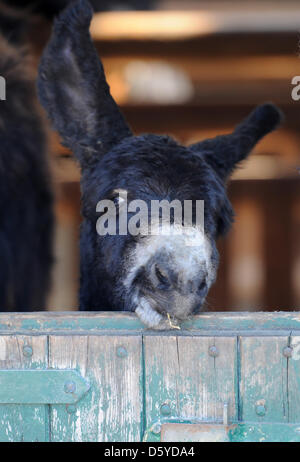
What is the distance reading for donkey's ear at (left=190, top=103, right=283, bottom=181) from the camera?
8.34 feet

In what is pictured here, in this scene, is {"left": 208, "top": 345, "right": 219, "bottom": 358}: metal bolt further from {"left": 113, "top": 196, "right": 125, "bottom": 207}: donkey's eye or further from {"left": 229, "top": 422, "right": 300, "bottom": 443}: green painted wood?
{"left": 113, "top": 196, "right": 125, "bottom": 207}: donkey's eye

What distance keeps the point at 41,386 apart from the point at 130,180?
0.76 m

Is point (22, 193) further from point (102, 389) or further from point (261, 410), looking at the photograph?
point (261, 410)

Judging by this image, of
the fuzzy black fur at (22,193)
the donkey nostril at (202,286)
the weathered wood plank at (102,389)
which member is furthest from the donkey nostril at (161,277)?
the fuzzy black fur at (22,193)

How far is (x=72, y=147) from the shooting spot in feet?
8.06

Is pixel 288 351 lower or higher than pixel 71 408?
higher

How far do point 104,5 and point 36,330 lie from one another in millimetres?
3194

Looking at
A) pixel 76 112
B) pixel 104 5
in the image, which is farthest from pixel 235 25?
pixel 76 112

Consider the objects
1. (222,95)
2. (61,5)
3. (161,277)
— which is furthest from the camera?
(222,95)

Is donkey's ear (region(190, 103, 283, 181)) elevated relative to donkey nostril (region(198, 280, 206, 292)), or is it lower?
elevated

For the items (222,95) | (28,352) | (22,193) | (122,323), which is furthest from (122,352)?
(222,95)

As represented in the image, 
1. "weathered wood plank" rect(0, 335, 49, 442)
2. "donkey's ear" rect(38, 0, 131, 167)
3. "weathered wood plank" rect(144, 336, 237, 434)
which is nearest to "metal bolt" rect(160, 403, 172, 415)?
"weathered wood plank" rect(144, 336, 237, 434)

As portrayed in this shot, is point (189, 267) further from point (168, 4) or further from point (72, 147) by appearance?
point (168, 4)

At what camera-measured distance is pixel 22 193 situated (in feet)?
12.7
